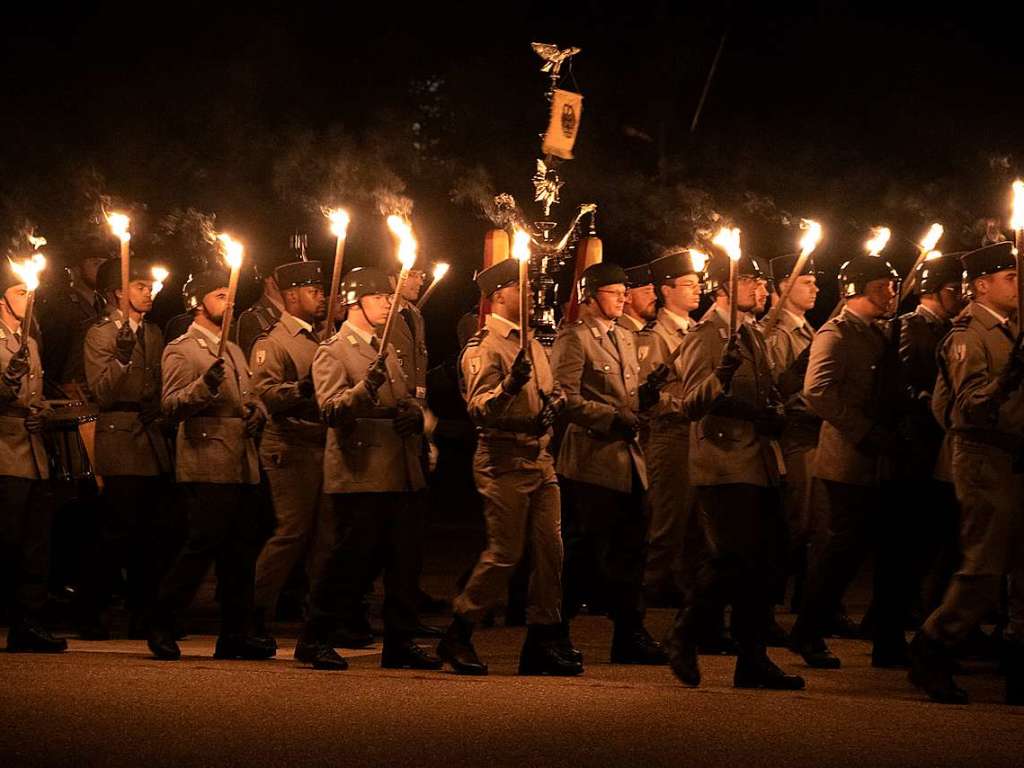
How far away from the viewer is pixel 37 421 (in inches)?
404

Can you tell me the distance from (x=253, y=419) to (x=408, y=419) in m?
1.12

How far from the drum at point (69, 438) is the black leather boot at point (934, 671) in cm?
549

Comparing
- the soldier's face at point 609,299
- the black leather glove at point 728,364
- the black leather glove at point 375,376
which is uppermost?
the soldier's face at point 609,299

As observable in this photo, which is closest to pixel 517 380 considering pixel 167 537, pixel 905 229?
pixel 167 537

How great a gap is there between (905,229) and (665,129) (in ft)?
15.7

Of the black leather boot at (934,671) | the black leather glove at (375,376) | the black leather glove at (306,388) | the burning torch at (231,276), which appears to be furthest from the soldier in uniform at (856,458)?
the burning torch at (231,276)

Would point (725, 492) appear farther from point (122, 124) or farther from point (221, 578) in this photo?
point (122, 124)

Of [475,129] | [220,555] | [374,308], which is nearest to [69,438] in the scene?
[220,555]

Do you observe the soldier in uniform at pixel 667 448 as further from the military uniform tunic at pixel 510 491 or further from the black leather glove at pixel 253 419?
the black leather glove at pixel 253 419

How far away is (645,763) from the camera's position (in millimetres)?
6941

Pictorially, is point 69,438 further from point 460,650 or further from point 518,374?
point 518,374

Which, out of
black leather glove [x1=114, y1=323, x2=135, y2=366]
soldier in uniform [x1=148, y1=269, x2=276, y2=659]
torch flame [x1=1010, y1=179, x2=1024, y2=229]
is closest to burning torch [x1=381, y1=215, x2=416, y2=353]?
soldier in uniform [x1=148, y1=269, x2=276, y2=659]

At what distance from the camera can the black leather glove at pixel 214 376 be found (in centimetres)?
973

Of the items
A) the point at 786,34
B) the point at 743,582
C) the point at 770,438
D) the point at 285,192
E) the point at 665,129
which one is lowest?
the point at 743,582
